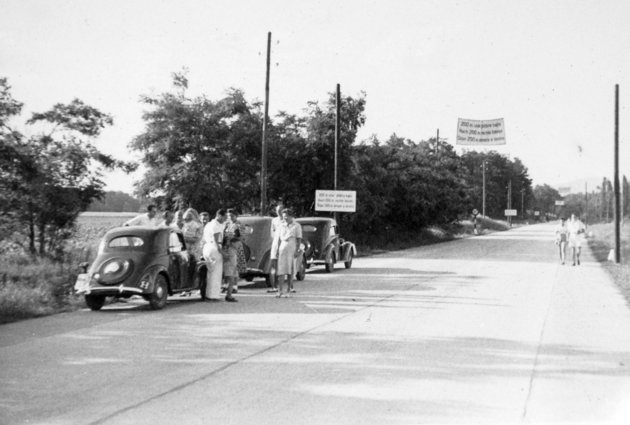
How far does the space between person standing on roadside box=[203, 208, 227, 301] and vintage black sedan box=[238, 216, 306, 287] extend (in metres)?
2.45

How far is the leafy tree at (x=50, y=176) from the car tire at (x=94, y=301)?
24.6 ft

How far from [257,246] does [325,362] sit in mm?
9453

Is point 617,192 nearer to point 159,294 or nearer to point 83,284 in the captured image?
point 159,294

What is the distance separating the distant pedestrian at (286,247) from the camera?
15203 mm

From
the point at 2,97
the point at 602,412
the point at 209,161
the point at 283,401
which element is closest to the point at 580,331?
the point at 602,412

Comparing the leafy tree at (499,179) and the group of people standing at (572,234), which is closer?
the group of people standing at (572,234)

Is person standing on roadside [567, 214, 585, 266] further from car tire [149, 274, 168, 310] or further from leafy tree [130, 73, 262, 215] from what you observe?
car tire [149, 274, 168, 310]

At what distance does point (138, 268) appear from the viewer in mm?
12945

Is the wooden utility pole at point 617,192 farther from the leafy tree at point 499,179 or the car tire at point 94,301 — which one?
the leafy tree at point 499,179

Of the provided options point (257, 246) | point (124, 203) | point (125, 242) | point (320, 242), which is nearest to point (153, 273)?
point (125, 242)

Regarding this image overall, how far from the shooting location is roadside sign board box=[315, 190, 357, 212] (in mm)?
32812

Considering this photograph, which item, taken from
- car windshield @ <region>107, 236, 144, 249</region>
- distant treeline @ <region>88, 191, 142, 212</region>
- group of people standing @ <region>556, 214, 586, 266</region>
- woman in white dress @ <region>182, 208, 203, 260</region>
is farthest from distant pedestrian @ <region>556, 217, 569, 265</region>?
car windshield @ <region>107, 236, 144, 249</region>

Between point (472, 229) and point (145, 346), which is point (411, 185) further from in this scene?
point (145, 346)

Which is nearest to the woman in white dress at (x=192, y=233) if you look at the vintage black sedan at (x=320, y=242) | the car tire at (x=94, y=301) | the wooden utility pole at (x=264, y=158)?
the car tire at (x=94, y=301)
